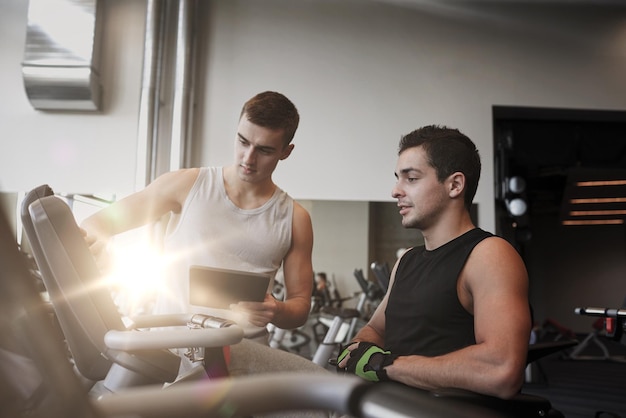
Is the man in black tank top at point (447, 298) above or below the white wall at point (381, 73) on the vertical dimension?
below

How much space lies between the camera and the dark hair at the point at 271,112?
1903 millimetres

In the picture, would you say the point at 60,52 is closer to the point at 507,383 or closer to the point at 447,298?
the point at 447,298

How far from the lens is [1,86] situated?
206 inches

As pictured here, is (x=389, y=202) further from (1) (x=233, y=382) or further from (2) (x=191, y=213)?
(1) (x=233, y=382)

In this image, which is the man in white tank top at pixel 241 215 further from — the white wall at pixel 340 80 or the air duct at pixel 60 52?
the air duct at pixel 60 52

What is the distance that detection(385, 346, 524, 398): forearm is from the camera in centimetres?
122

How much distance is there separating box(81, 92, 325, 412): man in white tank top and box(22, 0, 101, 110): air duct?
3.46 metres

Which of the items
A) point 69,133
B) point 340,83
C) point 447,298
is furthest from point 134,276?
point 447,298

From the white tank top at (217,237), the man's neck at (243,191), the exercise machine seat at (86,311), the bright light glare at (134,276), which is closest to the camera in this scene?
the exercise machine seat at (86,311)

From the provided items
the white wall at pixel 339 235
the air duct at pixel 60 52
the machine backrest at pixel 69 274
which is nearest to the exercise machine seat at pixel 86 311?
the machine backrest at pixel 69 274

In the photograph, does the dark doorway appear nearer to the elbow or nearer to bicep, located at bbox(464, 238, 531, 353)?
bicep, located at bbox(464, 238, 531, 353)

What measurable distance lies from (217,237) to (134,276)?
323 cm

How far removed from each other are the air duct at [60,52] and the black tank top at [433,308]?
4191 millimetres

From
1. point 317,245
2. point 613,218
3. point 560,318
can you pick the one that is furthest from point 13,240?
point 560,318
